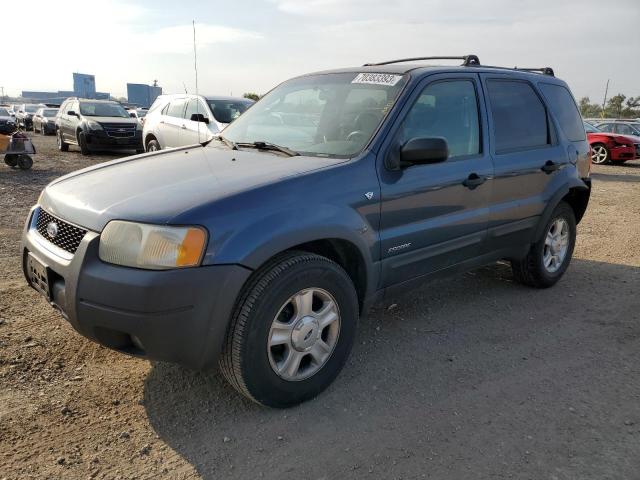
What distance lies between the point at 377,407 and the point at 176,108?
9.65 m

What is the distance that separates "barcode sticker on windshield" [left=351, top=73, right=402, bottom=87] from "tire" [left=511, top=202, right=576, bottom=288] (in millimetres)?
2045

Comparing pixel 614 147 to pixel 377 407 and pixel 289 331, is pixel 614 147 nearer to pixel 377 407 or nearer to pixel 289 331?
pixel 377 407

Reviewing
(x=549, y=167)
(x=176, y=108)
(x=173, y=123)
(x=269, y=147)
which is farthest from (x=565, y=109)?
(x=176, y=108)

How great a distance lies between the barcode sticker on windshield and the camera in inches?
137

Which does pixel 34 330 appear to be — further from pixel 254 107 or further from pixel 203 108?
pixel 203 108

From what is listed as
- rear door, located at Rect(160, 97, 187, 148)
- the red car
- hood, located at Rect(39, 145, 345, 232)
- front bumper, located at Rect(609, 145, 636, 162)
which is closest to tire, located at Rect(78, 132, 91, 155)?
rear door, located at Rect(160, 97, 187, 148)

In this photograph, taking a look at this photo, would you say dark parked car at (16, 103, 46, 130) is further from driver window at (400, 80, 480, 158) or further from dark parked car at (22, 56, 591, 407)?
driver window at (400, 80, 480, 158)

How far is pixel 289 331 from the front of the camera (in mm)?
2754

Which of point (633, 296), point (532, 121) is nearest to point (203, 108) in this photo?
point (532, 121)

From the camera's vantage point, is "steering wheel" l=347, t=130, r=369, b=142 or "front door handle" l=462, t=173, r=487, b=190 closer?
"steering wheel" l=347, t=130, r=369, b=142

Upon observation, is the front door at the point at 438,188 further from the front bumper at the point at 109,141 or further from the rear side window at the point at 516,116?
the front bumper at the point at 109,141

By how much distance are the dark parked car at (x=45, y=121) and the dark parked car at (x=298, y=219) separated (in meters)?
25.4

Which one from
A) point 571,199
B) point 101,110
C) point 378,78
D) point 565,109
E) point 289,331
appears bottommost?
point 289,331

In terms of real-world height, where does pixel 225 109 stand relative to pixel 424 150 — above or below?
above
